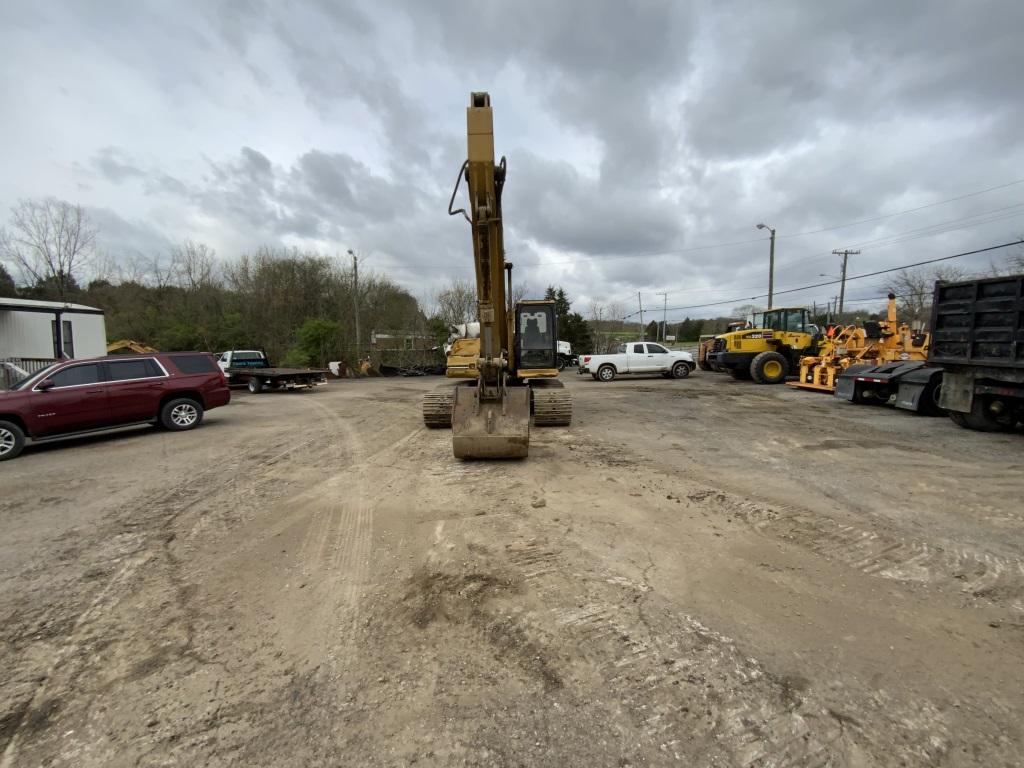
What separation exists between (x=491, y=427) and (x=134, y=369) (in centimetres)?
795

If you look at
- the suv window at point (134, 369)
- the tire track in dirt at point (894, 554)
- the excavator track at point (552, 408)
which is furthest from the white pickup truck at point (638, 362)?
the tire track in dirt at point (894, 554)

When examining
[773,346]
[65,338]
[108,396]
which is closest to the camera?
[108,396]

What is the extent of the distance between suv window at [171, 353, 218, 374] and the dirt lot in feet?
14.9

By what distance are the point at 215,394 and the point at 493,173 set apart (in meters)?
8.56

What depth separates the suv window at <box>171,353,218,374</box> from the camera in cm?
1066

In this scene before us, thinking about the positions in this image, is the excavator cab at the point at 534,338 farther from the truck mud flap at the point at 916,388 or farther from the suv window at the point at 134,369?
the truck mud flap at the point at 916,388

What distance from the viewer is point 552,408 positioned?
9.74 meters

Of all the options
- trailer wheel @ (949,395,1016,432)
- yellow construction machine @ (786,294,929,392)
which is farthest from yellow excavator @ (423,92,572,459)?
yellow construction machine @ (786,294,929,392)

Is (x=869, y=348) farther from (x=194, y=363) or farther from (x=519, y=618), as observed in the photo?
(x=194, y=363)

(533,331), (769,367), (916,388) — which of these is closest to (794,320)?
(769,367)

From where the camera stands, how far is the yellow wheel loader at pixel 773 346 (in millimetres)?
19141

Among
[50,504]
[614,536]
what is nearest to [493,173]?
[614,536]

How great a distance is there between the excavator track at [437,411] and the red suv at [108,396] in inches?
202

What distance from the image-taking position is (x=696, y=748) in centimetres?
208
